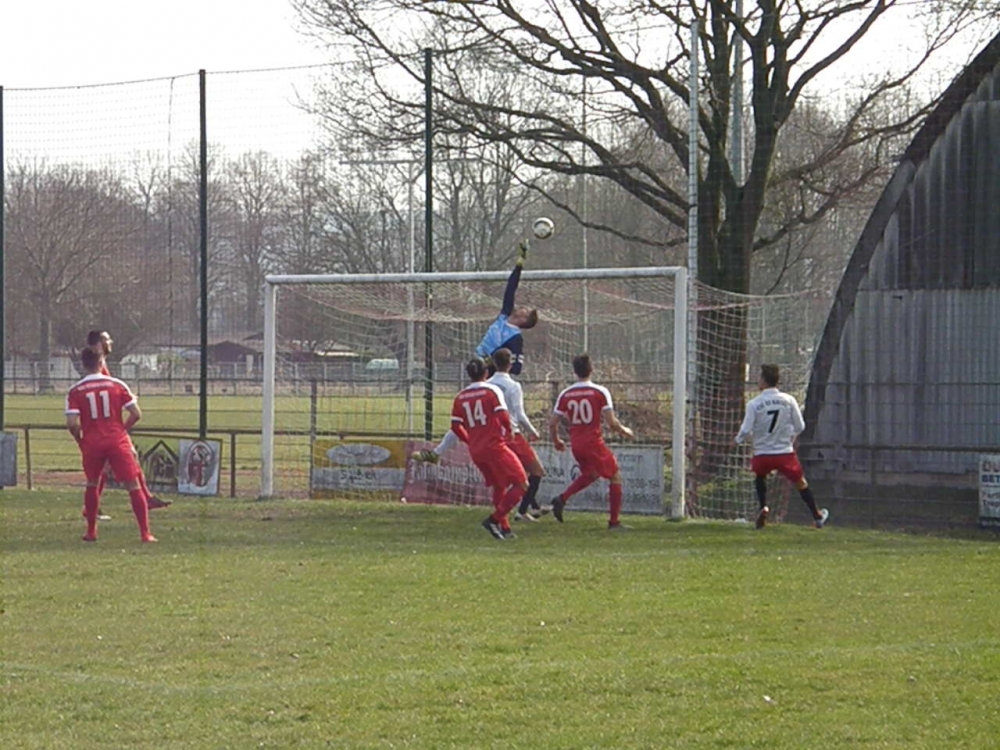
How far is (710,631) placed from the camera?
30.3 ft

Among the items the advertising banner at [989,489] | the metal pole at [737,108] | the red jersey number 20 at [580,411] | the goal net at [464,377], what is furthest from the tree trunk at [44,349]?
the advertising banner at [989,489]

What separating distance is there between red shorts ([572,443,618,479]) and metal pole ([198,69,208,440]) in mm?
6561

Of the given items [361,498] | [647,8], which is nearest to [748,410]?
[361,498]

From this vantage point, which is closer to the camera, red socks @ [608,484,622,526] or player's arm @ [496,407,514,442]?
player's arm @ [496,407,514,442]

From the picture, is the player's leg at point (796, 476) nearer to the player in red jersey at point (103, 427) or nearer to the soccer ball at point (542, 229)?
the soccer ball at point (542, 229)

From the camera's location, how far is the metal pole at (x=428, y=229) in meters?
19.6

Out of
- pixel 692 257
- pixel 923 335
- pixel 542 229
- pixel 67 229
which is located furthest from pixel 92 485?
pixel 923 335

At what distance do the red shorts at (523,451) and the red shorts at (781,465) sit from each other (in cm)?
238

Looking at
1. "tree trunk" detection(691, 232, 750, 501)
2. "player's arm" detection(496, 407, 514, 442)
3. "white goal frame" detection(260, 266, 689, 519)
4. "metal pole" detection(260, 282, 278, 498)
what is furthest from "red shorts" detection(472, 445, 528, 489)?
"metal pole" detection(260, 282, 278, 498)

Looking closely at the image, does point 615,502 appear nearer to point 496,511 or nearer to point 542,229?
point 496,511

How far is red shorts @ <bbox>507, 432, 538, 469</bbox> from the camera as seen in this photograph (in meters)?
16.0

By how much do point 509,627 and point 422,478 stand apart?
31.8 ft

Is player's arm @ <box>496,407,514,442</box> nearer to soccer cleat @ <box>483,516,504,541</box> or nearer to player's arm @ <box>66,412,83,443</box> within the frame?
soccer cleat @ <box>483,516,504,541</box>

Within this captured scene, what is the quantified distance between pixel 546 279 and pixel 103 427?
612 centimetres
